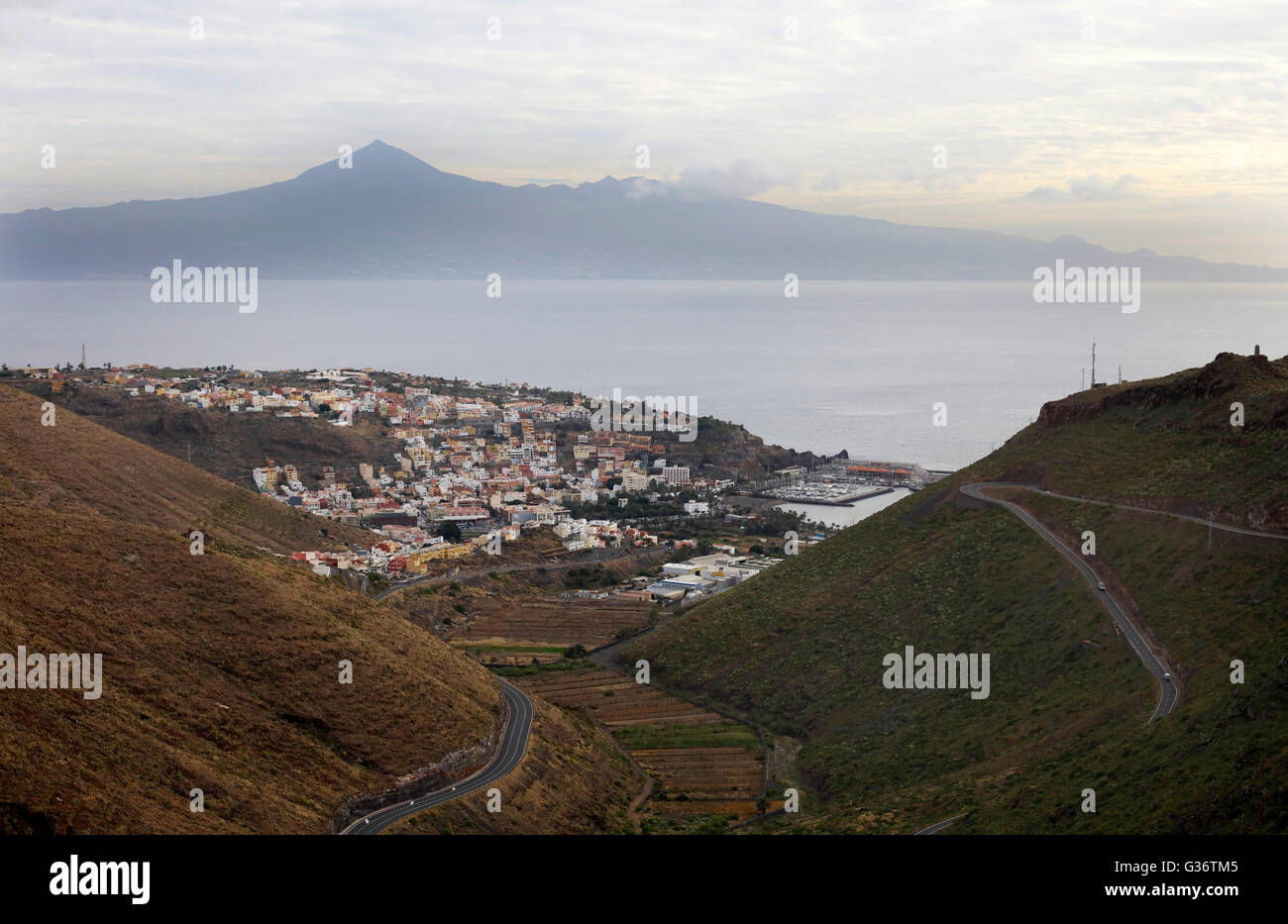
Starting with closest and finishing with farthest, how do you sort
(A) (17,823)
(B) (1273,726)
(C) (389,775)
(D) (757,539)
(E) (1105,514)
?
(A) (17,823) < (B) (1273,726) < (C) (389,775) < (E) (1105,514) < (D) (757,539)

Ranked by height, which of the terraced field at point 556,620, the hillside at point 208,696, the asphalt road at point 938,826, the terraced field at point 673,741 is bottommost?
the terraced field at point 673,741

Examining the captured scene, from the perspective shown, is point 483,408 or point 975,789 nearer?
point 975,789

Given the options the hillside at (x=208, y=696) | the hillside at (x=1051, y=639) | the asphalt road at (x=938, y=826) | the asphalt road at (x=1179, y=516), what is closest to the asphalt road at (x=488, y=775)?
the hillside at (x=208, y=696)

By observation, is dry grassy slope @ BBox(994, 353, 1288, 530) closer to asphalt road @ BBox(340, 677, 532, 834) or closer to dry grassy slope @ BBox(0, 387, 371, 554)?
asphalt road @ BBox(340, 677, 532, 834)

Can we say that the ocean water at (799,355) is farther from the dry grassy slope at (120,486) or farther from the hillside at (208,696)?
the hillside at (208,696)
